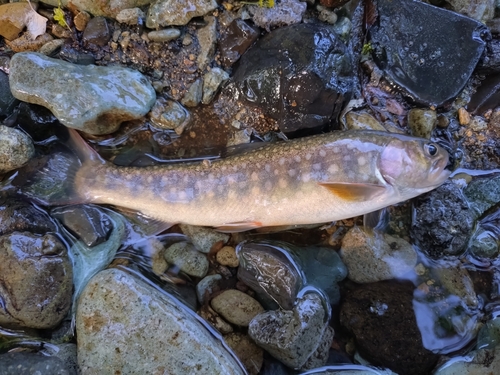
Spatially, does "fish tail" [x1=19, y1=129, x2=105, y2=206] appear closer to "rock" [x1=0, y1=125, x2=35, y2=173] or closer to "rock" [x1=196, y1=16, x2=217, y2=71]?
"rock" [x1=0, y1=125, x2=35, y2=173]

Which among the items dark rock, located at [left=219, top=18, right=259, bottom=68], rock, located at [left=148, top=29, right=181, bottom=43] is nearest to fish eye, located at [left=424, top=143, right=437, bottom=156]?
dark rock, located at [left=219, top=18, right=259, bottom=68]

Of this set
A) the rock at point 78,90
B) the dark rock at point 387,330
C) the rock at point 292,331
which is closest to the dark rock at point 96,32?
the rock at point 78,90

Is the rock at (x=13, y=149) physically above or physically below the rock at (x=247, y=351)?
above

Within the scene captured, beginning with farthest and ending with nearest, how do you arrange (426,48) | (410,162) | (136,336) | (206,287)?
1. (426,48)
2. (206,287)
3. (410,162)
4. (136,336)

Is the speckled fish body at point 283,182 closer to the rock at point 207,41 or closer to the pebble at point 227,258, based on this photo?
the pebble at point 227,258

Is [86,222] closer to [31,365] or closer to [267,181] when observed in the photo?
[31,365]

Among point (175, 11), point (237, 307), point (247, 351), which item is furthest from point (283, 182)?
point (175, 11)
